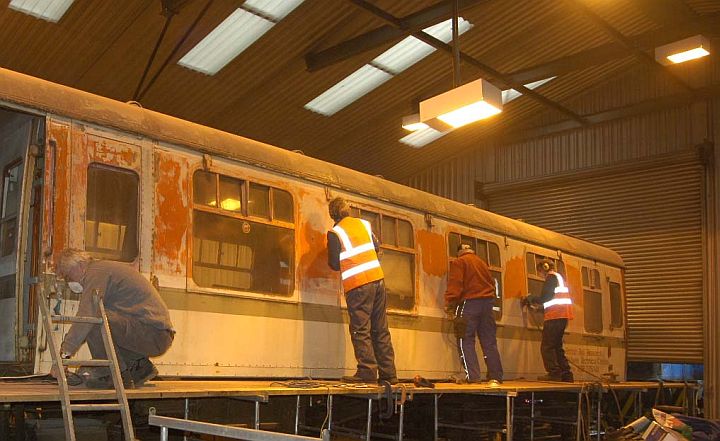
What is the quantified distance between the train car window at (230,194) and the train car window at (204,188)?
0.29 ft

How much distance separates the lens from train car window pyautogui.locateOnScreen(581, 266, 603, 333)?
39.4 feet

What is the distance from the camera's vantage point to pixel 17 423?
16.3 ft

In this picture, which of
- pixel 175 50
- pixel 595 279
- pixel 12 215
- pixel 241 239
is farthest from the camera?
pixel 595 279

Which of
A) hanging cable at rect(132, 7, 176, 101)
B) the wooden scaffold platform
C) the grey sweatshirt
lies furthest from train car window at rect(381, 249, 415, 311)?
hanging cable at rect(132, 7, 176, 101)

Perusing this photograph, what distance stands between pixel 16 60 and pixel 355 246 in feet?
21.4

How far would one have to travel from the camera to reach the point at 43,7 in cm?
988

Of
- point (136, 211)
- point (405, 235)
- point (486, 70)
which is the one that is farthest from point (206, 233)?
point (486, 70)

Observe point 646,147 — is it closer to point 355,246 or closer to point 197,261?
point 355,246

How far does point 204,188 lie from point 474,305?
11.9 feet

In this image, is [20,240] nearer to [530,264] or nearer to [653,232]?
[530,264]

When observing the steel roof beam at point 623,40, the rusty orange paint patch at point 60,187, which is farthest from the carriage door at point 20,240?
the steel roof beam at point 623,40

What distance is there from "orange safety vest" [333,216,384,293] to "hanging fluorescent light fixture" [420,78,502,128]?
304 centimetres

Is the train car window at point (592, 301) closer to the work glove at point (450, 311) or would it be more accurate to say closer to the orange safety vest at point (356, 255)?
the work glove at point (450, 311)

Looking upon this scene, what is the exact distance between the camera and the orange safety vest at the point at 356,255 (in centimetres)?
694
